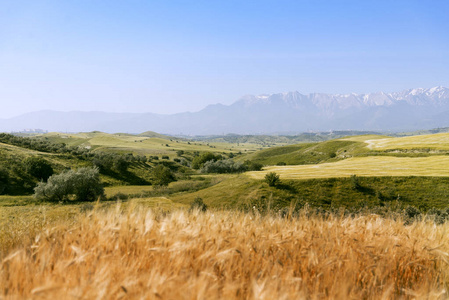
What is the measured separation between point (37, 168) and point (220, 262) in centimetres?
6974

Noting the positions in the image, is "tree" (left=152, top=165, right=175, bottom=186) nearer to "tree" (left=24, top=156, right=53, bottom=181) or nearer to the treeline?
the treeline

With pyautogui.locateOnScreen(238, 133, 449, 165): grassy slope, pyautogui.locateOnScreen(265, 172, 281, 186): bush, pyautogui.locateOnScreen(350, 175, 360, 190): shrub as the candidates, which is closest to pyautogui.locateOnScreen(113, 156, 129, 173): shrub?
pyautogui.locateOnScreen(265, 172, 281, 186): bush

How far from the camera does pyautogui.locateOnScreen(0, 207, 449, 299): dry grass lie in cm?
261

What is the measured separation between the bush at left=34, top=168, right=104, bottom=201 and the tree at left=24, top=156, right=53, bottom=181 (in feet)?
49.2

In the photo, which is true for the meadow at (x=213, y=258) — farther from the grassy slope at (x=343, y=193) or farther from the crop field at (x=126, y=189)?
the crop field at (x=126, y=189)

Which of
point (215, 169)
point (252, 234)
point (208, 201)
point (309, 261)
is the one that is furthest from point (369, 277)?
point (215, 169)

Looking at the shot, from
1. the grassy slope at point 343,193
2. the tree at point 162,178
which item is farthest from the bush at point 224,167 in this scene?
the grassy slope at point 343,193

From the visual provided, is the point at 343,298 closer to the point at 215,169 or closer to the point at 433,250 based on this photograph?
the point at 433,250

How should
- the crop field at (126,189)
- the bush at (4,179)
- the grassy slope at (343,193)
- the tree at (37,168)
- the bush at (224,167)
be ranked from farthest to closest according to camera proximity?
the bush at (224,167) < the tree at (37,168) < the crop field at (126,189) < the bush at (4,179) < the grassy slope at (343,193)

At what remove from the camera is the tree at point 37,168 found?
60.8m

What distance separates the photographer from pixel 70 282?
9.12 feet

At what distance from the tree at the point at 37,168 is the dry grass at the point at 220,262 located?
67.0 m

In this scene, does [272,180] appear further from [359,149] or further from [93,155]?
[359,149]

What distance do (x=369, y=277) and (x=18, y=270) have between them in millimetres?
4320
